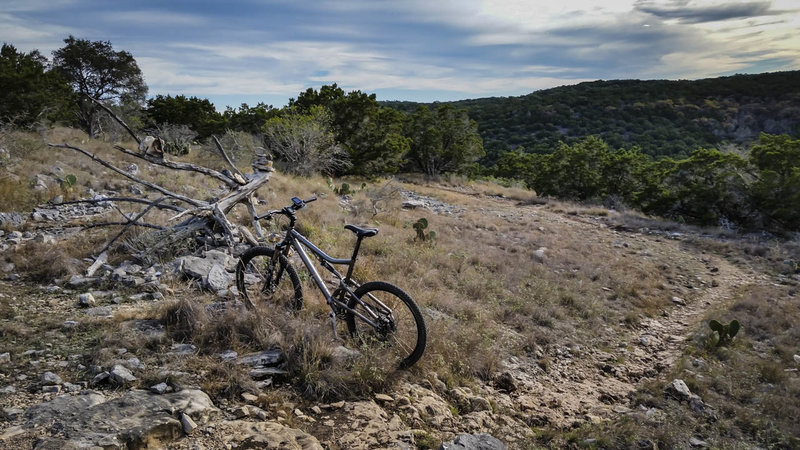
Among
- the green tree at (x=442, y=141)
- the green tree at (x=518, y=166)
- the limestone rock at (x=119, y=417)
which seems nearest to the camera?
the limestone rock at (x=119, y=417)

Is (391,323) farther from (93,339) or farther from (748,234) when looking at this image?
(748,234)

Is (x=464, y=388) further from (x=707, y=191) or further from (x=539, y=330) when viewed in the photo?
(x=707, y=191)

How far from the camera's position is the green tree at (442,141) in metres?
34.0

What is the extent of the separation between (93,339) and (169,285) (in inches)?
60.3

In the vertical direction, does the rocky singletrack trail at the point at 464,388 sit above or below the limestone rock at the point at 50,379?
below

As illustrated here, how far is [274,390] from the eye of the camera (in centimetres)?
361

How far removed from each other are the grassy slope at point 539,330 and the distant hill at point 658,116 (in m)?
39.6

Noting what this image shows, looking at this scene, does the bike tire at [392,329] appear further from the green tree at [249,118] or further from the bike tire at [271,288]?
the green tree at [249,118]

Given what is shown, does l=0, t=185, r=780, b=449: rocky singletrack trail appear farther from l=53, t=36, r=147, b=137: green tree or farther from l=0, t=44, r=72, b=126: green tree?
l=53, t=36, r=147, b=137: green tree

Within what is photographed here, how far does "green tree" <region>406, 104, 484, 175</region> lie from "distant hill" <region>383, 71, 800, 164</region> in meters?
16.2

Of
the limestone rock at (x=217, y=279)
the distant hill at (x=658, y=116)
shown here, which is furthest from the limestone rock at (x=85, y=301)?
the distant hill at (x=658, y=116)

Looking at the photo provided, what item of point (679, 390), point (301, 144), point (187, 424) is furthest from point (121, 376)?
point (301, 144)

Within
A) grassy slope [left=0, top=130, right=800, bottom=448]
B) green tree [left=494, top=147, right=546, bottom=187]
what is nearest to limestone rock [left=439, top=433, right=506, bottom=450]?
grassy slope [left=0, top=130, right=800, bottom=448]

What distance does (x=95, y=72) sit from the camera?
25.7 meters
